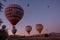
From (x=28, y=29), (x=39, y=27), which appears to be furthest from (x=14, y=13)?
(x=39, y=27)

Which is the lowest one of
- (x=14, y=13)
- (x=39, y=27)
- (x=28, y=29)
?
(x=28, y=29)

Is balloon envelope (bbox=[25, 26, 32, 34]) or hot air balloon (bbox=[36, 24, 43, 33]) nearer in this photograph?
balloon envelope (bbox=[25, 26, 32, 34])

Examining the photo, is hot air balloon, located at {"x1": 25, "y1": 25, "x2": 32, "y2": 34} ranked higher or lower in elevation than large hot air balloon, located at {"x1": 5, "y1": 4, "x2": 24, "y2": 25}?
lower

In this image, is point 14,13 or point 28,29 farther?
point 28,29

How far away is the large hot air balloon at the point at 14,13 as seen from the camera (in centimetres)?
2038

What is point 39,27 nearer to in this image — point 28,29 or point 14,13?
point 28,29

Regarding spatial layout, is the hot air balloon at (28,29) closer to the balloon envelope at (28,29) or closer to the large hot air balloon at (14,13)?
the balloon envelope at (28,29)

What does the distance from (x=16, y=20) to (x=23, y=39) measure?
67.6 feet

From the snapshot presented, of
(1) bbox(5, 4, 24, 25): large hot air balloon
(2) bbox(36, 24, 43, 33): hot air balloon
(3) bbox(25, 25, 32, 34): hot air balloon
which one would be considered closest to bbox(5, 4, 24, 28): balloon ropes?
(1) bbox(5, 4, 24, 25): large hot air balloon

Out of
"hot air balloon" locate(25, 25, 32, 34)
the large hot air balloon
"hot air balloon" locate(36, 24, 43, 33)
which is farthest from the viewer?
"hot air balloon" locate(36, 24, 43, 33)

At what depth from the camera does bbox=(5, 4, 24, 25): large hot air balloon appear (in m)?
20.4

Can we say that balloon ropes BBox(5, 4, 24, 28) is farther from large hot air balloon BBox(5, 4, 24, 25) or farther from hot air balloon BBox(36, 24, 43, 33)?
hot air balloon BBox(36, 24, 43, 33)

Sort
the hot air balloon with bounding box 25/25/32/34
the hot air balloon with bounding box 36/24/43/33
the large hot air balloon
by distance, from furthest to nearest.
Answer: the hot air balloon with bounding box 36/24/43/33
the hot air balloon with bounding box 25/25/32/34
the large hot air balloon

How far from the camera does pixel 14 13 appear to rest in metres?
20.5
